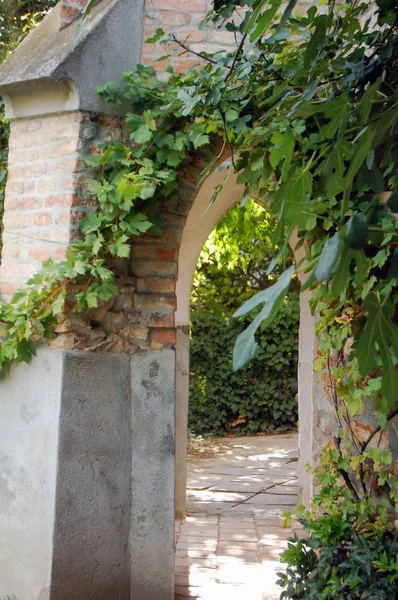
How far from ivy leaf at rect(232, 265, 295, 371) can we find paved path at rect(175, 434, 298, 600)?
11.6ft

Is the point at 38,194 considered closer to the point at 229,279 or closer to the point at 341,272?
the point at 341,272

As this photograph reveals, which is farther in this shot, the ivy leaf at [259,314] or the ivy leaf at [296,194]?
the ivy leaf at [296,194]

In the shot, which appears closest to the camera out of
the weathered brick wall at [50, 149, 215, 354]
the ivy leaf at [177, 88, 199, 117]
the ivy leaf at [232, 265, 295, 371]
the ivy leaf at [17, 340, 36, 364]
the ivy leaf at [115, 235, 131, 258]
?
the ivy leaf at [232, 265, 295, 371]

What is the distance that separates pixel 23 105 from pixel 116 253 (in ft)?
3.42

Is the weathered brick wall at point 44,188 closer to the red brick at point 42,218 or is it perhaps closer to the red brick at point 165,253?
the red brick at point 42,218

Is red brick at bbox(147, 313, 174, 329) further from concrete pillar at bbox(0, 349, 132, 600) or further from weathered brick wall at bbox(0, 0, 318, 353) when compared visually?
concrete pillar at bbox(0, 349, 132, 600)

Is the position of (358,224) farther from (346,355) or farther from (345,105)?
(346,355)

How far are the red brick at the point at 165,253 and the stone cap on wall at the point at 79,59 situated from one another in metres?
0.79

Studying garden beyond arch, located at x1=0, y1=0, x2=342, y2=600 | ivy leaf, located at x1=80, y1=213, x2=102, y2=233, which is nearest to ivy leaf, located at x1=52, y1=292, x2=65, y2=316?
garden beyond arch, located at x1=0, y1=0, x2=342, y2=600

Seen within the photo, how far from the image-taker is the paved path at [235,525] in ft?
15.3

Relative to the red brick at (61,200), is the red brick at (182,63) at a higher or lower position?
higher

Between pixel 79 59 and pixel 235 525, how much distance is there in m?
3.93

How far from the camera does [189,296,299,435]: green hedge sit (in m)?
11.0

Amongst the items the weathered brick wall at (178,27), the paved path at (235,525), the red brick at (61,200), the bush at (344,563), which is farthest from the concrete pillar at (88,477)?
the weathered brick wall at (178,27)
